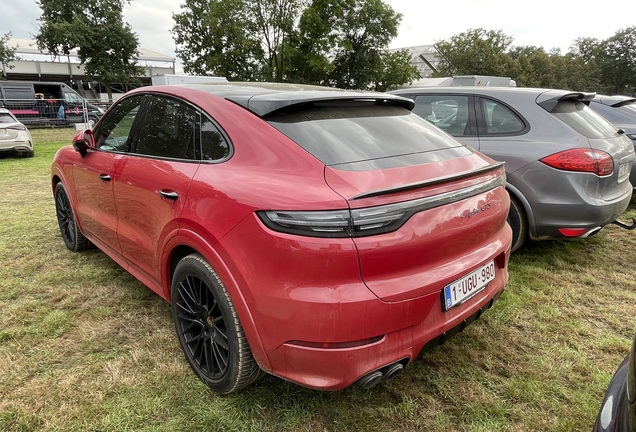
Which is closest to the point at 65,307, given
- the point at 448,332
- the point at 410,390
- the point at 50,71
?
the point at 410,390

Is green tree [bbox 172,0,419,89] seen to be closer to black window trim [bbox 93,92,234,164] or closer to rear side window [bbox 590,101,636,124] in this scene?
rear side window [bbox 590,101,636,124]

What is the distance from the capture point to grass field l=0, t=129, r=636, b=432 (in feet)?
6.55

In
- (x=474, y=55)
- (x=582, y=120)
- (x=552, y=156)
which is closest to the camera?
(x=552, y=156)

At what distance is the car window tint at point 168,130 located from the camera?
2.31m

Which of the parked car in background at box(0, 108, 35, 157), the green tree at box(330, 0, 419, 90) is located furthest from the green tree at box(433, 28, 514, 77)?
the parked car in background at box(0, 108, 35, 157)

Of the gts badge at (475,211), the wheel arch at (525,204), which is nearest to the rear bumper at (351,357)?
the gts badge at (475,211)

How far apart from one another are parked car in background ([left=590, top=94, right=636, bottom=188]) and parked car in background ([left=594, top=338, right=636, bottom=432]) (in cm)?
558

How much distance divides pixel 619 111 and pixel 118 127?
6.37 meters

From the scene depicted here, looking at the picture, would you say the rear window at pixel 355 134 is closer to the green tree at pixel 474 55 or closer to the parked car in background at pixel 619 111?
the parked car in background at pixel 619 111

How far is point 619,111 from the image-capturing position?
573 cm

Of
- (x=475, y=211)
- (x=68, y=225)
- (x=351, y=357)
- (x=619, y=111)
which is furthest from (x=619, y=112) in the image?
(x=68, y=225)

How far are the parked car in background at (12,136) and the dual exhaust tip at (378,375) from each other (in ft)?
37.8

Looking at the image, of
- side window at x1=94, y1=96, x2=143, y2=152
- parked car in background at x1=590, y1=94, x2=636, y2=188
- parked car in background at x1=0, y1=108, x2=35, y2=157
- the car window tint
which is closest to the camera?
the car window tint

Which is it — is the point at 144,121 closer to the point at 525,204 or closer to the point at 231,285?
the point at 231,285
